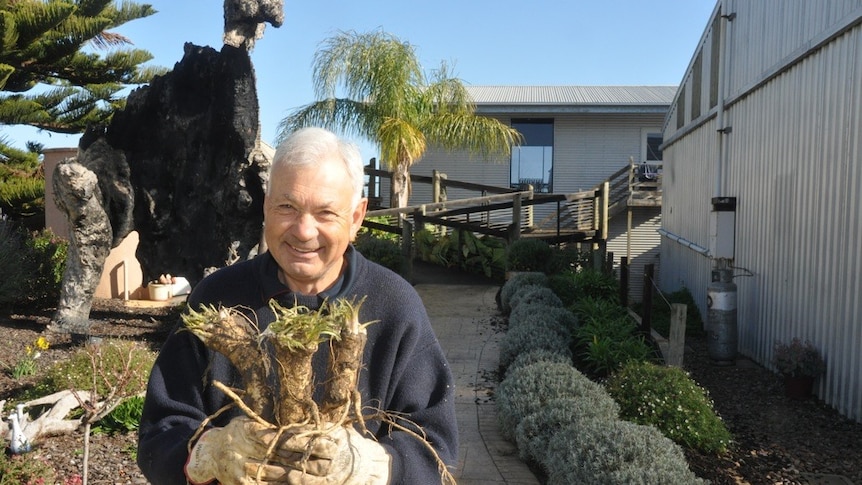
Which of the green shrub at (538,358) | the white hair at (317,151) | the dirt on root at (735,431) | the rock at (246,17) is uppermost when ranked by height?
the rock at (246,17)

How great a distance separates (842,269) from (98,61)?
15153 millimetres

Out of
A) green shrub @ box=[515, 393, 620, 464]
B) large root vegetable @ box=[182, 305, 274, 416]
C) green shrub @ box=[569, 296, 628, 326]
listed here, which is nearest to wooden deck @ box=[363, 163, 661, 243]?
green shrub @ box=[569, 296, 628, 326]

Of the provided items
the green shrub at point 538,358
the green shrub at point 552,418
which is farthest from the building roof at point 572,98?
the green shrub at point 552,418

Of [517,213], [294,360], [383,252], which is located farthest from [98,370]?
[517,213]

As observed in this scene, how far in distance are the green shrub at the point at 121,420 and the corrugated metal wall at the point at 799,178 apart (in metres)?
6.09

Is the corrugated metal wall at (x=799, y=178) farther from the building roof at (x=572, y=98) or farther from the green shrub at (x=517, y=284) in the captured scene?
the building roof at (x=572, y=98)

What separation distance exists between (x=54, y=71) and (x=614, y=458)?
53.0ft

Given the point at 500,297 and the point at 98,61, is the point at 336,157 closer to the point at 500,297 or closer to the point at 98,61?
the point at 500,297

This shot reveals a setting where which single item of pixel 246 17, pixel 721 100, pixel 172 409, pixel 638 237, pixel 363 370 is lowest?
pixel 172 409

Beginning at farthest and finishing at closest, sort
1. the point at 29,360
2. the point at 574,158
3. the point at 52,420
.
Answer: the point at 574,158
the point at 29,360
the point at 52,420

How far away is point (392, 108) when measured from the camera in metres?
19.0

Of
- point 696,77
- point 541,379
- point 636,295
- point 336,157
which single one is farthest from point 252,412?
point 636,295

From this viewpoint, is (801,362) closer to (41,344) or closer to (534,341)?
(534,341)

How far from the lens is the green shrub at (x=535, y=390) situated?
5414mm
